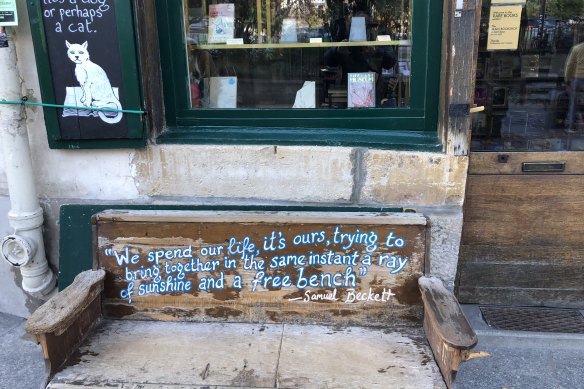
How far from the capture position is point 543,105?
309cm

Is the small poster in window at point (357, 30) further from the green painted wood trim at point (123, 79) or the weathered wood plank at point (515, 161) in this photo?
the green painted wood trim at point (123, 79)

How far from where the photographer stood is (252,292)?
8.11ft

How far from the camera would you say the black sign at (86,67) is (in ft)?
8.68

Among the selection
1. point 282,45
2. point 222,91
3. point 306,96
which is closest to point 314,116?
point 306,96

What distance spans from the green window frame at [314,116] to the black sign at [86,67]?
0.29 meters

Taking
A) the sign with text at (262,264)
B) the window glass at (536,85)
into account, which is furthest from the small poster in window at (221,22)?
the window glass at (536,85)

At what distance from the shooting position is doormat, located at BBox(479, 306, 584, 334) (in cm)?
297

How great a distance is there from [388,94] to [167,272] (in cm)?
158

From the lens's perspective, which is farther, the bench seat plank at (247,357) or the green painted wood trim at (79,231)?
the green painted wood trim at (79,231)

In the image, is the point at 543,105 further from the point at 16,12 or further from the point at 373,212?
the point at 16,12

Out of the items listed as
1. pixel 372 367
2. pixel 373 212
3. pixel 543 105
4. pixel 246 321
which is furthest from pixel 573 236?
pixel 246 321

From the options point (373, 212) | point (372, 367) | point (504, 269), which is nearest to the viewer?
point (372, 367)

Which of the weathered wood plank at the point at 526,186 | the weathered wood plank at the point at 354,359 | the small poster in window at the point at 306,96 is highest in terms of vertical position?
the small poster in window at the point at 306,96
